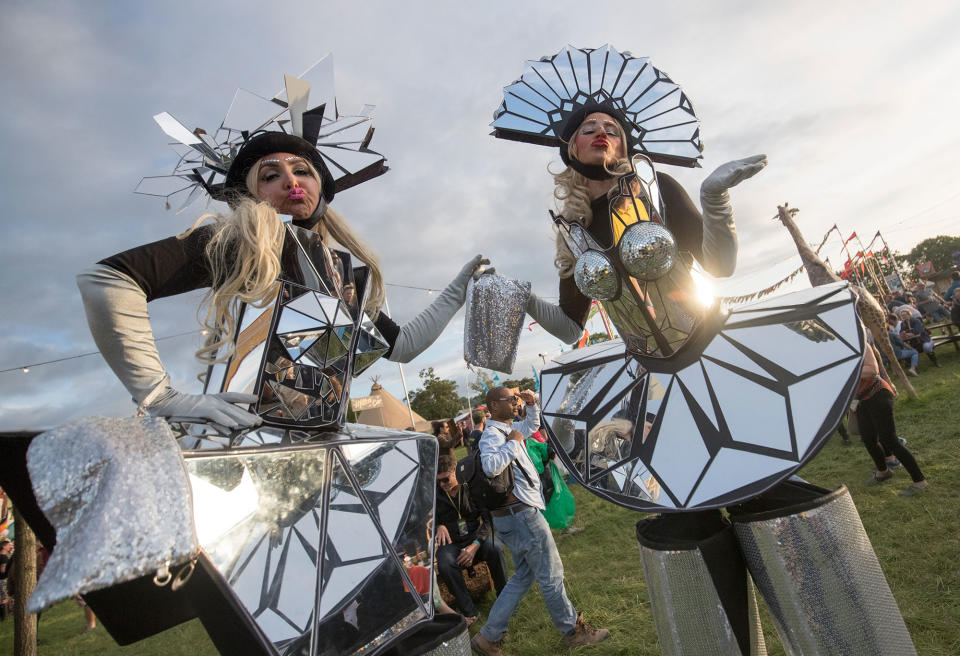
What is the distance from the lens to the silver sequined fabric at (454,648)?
3.90 ft

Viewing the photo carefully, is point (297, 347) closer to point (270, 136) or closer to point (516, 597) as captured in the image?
point (270, 136)

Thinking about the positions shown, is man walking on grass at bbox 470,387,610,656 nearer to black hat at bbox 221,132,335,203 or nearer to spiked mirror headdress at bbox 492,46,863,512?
spiked mirror headdress at bbox 492,46,863,512

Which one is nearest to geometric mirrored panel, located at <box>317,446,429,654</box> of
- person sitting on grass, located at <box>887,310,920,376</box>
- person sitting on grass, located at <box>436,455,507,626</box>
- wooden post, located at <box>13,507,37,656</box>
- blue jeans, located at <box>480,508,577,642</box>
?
blue jeans, located at <box>480,508,577,642</box>

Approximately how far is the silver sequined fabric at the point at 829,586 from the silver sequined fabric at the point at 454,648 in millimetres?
753

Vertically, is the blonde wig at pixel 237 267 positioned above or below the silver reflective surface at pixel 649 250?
above

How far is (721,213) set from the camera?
162 cm

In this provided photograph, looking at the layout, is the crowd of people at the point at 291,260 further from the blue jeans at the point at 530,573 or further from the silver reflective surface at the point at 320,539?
the silver reflective surface at the point at 320,539

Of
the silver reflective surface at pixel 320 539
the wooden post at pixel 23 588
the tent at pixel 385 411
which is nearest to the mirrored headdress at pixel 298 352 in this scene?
the silver reflective surface at pixel 320 539

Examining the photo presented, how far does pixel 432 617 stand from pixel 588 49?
220 cm

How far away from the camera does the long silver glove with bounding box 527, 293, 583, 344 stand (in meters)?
2.02

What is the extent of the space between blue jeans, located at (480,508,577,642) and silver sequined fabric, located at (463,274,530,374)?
223 cm

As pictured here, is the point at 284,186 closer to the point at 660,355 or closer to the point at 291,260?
the point at 291,260

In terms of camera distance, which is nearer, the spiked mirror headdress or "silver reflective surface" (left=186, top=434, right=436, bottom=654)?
"silver reflective surface" (left=186, top=434, right=436, bottom=654)

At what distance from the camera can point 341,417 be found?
1527 millimetres
